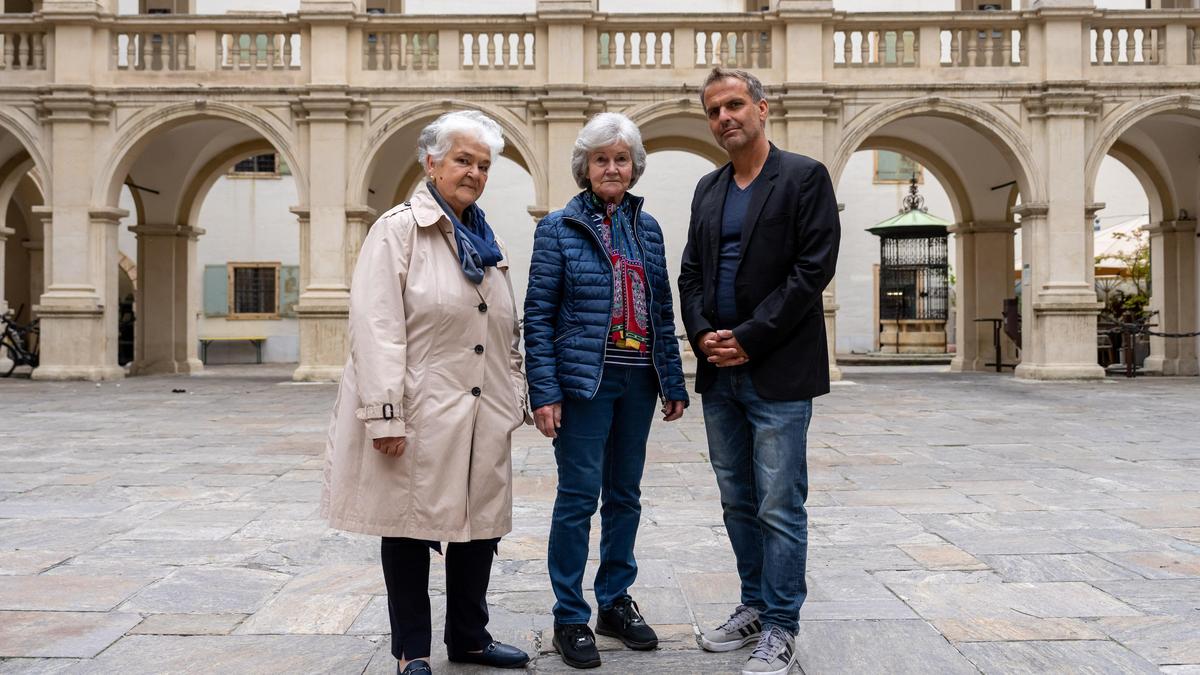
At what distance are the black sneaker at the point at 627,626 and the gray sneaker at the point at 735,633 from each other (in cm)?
Result: 18

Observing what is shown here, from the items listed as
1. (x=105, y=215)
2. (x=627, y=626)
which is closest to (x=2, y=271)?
(x=105, y=215)

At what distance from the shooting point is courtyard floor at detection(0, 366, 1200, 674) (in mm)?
3307

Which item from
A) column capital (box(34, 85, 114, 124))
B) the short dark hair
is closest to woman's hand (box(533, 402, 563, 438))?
the short dark hair

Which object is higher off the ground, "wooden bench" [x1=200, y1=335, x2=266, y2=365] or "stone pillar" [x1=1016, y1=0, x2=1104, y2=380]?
"stone pillar" [x1=1016, y1=0, x2=1104, y2=380]

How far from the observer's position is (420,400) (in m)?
2.99

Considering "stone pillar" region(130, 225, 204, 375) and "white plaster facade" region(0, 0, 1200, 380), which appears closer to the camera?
"white plaster facade" region(0, 0, 1200, 380)

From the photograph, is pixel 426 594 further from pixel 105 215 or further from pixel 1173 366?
pixel 1173 366

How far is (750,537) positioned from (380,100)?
13.5 metres

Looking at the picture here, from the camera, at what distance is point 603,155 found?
334cm

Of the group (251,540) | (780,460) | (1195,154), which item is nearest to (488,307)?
(780,460)

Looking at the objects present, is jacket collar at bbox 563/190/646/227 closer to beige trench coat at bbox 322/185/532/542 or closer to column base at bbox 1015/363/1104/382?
beige trench coat at bbox 322/185/532/542

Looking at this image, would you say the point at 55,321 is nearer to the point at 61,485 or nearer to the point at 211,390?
the point at 211,390

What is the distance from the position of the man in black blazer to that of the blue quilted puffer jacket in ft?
0.77

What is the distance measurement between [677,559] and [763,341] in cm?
174
